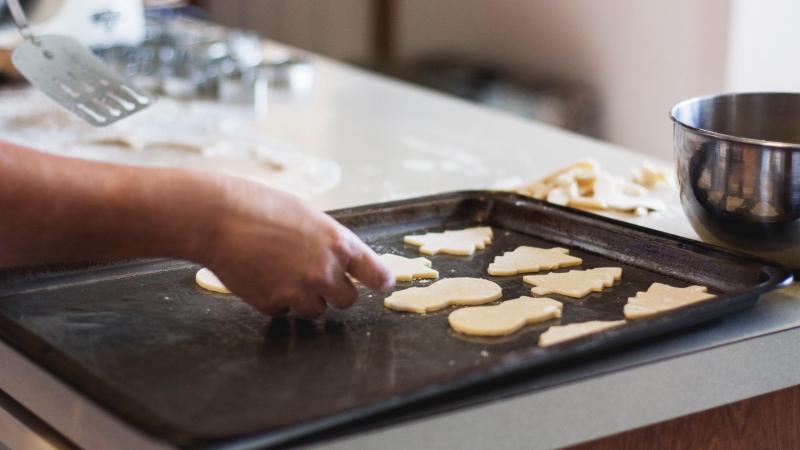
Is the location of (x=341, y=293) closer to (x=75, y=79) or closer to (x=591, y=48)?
(x=75, y=79)

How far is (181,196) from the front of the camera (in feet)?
Result: 2.97

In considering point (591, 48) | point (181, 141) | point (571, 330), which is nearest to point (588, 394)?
point (571, 330)

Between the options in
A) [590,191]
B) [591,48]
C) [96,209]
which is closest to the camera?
[96,209]

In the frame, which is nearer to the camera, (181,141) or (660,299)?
(660,299)

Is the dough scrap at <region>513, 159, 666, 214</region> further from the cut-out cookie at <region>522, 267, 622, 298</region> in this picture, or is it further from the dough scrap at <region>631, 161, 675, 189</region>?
the cut-out cookie at <region>522, 267, 622, 298</region>

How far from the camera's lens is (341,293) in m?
0.99

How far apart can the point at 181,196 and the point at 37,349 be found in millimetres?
180

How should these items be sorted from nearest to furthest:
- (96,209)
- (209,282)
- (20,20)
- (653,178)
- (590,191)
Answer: (96,209) < (209,282) < (590,191) < (653,178) < (20,20)

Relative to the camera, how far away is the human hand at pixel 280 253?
923mm

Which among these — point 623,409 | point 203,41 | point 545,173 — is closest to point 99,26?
point 203,41

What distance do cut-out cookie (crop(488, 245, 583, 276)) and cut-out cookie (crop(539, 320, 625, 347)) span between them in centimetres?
17

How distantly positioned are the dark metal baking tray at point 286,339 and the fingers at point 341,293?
2 centimetres

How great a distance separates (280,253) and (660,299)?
0.38 meters

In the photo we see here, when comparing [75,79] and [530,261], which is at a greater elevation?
[75,79]
